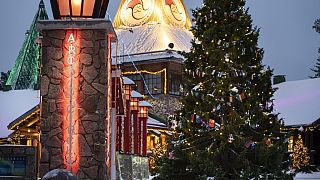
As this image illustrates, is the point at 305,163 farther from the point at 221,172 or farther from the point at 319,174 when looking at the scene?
the point at 221,172

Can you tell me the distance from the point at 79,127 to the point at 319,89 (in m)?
26.9

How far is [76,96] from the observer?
1092cm

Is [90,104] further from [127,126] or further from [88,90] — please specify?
[127,126]

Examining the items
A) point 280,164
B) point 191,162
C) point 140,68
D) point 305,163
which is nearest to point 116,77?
point 191,162

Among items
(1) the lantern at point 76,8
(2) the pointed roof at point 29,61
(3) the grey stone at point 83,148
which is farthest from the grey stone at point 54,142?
(2) the pointed roof at point 29,61

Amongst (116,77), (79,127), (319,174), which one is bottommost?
(319,174)

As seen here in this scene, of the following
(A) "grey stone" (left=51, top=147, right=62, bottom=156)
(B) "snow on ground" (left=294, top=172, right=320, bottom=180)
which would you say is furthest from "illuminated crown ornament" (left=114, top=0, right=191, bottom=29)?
(A) "grey stone" (left=51, top=147, right=62, bottom=156)

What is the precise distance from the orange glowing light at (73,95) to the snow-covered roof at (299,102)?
77.9 ft

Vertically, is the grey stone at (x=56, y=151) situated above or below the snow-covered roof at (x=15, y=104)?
below

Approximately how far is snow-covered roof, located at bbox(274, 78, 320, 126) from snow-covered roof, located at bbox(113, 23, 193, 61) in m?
6.01

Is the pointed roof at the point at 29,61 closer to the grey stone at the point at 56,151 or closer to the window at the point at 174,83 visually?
the window at the point at 174,83

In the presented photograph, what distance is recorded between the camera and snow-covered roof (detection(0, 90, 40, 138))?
28.3 m

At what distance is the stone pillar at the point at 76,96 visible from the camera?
10797 millimetres

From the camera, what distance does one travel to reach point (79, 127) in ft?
35.6
